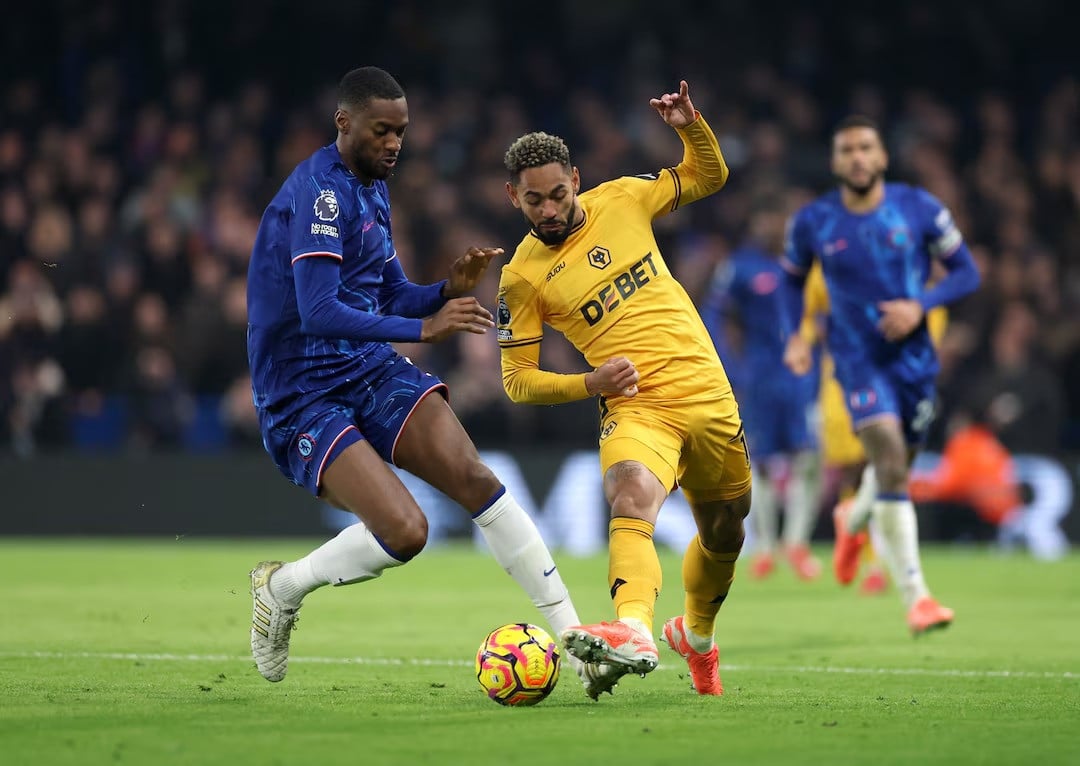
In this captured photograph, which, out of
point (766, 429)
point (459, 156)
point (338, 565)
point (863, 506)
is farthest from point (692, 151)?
point (459, 156)

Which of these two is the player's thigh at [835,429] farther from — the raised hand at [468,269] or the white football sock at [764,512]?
the raised hand at [468,269]

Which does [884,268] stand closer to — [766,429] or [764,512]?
[764,512]

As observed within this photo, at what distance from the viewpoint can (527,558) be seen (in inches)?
261

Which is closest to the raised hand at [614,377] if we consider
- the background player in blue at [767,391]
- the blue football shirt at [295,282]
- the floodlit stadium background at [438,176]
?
the blue football shirt at [295,282]

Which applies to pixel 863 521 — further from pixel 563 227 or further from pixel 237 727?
pixel 237 727

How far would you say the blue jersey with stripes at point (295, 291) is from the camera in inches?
258

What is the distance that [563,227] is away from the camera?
6660 millimetres

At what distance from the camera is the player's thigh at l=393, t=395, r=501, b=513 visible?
6598 millimetres

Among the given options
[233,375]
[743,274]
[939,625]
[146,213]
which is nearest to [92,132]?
[146,213]

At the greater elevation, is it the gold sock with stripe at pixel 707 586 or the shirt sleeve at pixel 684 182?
the shirt sleeve at pixel 684 182

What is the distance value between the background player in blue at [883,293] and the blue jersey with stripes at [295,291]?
373 centimetres

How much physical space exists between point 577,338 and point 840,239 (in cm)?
341

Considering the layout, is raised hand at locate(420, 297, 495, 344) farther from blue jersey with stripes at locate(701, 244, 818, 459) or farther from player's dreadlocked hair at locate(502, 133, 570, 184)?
blue jersey with stripes at locate(701, 244, 818, 459)

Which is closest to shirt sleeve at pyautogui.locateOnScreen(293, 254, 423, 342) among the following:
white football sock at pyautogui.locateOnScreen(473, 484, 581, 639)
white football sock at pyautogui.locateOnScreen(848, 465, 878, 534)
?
white football sock at pyautogui.locateOnScreen(473, 484, 581, 639)
